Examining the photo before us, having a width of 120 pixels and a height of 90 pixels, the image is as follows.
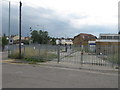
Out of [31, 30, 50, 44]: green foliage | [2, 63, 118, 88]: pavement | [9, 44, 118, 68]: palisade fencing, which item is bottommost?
[2, 63, 118, 88]: pavement

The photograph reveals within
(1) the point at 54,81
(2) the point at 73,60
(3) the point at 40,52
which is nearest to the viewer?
(1) the point at 54,81

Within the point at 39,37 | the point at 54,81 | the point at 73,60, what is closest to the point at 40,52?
the point at 73,60

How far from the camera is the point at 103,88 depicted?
22.4 ft

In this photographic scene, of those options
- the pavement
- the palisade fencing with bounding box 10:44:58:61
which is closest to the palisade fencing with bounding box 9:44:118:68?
the palisade fencing with bounding box 10:44:58:61

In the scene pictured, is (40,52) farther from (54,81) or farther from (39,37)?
(39,37)

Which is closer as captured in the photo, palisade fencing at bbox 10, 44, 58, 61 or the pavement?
the pavement

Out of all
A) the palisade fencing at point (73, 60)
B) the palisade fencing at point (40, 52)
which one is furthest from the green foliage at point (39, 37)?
the palisade fencing at point (40, 52)

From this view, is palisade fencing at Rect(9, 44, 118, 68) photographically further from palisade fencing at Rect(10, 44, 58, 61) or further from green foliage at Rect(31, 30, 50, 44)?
green foliage at Rect(31, 30, 50, 44)

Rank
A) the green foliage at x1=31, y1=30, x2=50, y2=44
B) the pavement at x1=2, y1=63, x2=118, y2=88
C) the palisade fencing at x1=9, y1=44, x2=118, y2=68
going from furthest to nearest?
the green foliage at x1=31, y1=30, x2=50, y2=44 < the palisade fencing at x1=9, y1=44, x2=118, y2=68 < the pavement at x1=2, y1=63, x2=118, y2=88

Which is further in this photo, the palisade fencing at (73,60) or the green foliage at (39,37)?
the green foliage at (39,37)

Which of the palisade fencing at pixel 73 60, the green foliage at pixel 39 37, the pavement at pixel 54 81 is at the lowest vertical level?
the pavement at pixel 54 81

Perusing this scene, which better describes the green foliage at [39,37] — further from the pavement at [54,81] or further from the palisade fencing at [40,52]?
the pavement at [54,81]

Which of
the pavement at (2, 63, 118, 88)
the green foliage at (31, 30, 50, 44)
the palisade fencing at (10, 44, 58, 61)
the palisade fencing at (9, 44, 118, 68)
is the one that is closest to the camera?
the pavement at (2, 63, 118, 88)

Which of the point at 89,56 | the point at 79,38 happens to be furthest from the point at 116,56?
the point at 79,38
